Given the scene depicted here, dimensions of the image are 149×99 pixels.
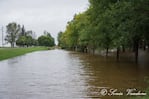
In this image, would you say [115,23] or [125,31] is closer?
[125,31]

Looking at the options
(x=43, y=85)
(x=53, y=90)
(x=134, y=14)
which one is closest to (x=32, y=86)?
(x=43, y=85)

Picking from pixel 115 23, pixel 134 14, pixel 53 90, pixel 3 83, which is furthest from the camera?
pixel 115 23

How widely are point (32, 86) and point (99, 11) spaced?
2469 cm

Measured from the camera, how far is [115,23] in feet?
103

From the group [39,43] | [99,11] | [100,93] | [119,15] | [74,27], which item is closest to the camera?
[100,93]

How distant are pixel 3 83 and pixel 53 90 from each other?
4.19 meters

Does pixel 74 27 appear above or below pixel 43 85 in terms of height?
above

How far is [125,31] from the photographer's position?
28844mm

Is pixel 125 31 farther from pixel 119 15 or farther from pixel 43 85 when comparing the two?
pixel 43 85

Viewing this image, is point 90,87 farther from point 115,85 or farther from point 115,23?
point 115,23

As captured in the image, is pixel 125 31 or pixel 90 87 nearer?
pixel 90 87

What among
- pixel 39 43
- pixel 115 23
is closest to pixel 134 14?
pixel 115 23

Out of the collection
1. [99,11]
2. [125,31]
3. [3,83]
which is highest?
[99,11]

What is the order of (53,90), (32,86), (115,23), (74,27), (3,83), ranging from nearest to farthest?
(53,90)
(32,86)
(3,83)
(115,23)
(74,27)
